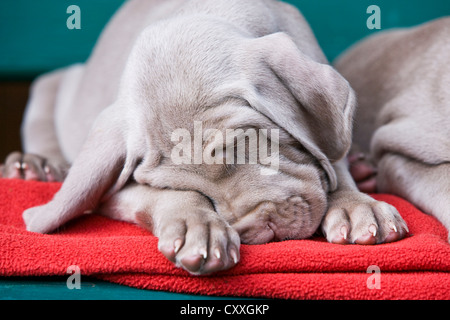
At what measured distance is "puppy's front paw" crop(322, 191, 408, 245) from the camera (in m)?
2.29

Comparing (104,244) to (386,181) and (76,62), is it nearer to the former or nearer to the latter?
(386,181)

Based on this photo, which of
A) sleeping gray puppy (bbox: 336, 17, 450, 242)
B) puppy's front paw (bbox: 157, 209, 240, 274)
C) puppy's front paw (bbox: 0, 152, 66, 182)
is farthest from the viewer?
puppy's front paw (bbox: 0, 152, 66, 182)

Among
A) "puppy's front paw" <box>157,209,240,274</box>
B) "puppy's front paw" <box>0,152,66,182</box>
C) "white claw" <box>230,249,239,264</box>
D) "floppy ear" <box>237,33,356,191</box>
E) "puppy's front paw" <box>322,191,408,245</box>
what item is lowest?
"puppy's front paw" <box>0,152,66,182</box>

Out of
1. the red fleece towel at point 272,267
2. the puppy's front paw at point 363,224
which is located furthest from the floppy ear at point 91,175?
the puppy's front paw at point 363,224

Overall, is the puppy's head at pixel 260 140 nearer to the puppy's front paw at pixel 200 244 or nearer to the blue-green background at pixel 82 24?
the puppy's front paw at pixel 200 244

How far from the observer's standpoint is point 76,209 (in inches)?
108

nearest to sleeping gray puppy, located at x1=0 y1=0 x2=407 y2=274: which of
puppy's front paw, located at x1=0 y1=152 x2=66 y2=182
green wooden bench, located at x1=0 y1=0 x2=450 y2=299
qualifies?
puppy's front paw, located at x1=0 y1=152 x2=66 y2=182

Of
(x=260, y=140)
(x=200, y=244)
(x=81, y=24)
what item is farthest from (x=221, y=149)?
(x=81, y=24)

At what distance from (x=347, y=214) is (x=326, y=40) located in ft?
11.3

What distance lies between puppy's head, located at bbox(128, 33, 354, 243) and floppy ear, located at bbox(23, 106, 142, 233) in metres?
0.15

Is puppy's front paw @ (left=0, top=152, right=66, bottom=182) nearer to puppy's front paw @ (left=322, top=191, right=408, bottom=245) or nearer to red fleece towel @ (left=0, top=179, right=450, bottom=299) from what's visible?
red fleece towel @ (left=0, top=179, right=450, bottom=299)

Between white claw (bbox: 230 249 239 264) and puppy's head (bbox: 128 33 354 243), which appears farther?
puppy's head (bbox: 128 33 354 243)

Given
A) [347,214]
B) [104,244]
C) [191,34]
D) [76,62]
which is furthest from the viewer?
[76,62]
